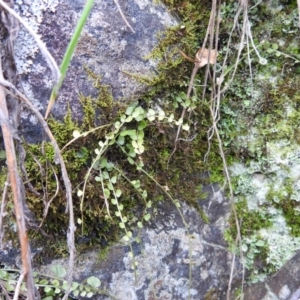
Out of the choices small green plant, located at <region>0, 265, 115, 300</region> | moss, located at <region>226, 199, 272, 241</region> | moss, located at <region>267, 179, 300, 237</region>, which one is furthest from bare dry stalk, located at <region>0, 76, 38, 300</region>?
moss, located at <region>267, 179, 300, 237</region>

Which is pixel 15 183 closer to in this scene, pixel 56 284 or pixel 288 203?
pixel 56 284

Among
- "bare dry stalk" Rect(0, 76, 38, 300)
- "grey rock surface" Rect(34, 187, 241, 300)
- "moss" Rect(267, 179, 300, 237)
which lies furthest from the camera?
"moss" Rect(267, 179, 300, 237)

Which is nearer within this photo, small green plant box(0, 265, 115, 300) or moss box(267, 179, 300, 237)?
small green plant box(0, 265, 115, 300)

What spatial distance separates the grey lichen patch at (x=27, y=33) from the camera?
3.31 feet

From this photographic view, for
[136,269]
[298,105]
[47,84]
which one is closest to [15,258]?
[136,269]

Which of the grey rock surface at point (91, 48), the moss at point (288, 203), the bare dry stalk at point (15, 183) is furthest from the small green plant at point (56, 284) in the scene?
the moss at point (288, 203)

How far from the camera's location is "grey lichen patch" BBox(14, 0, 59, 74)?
39.7 inches

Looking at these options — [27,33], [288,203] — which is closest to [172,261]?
[288,203]

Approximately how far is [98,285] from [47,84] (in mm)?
577

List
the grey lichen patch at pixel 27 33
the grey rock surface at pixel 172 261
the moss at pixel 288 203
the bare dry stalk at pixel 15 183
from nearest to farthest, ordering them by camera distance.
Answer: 1. the bare dry stalk at pixel 15 183
2. the grey lichen patch at pixel 27 33
3. the grey rock surface at pixel 172 261
4. the moss at pixel 288 203

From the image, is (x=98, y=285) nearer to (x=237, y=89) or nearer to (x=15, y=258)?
(x=15, y=258)

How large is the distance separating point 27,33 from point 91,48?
17 cm

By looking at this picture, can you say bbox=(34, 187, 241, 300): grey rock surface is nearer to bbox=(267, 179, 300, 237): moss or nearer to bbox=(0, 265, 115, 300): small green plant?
bbox=(0, 265, 115, 300): small green plant

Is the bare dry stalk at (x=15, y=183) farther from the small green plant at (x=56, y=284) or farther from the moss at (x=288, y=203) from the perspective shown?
the moss at (x=288, y=203)
